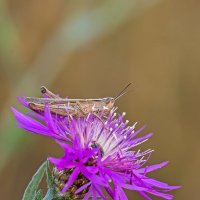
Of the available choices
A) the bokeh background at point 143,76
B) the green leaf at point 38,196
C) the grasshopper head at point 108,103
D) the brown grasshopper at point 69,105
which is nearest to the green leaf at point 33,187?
the green leaf at point 38,196

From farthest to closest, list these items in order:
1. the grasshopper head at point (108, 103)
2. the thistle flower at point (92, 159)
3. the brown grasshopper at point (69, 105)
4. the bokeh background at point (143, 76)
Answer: the bokeh background at point (143, 76)
the grasshopper head at point (108, 103)
the brown grasshopper at point (69, 105)
the thistle flower at point (92, 159)

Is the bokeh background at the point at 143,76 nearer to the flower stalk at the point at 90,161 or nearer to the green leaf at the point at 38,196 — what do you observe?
the flower stalk at the point at 90,161

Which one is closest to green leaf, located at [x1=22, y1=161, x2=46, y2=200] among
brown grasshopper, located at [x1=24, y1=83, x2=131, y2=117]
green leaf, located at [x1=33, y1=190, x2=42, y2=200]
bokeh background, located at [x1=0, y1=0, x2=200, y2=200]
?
green leaf, located at [x1=33, y1=190, x2=42, y2=200]

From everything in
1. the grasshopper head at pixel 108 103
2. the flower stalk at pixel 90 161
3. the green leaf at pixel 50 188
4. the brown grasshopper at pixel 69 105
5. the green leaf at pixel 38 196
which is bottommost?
the green leaf at pixel 38 196

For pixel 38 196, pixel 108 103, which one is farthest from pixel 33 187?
pixel 108 103

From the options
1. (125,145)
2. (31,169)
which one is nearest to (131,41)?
(31,169)

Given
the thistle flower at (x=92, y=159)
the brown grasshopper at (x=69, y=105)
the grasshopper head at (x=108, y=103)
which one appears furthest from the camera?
the grasshopper head at (x=108, y=103)

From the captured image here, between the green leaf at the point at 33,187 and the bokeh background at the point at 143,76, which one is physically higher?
the bokeh background at the point at 143,76
